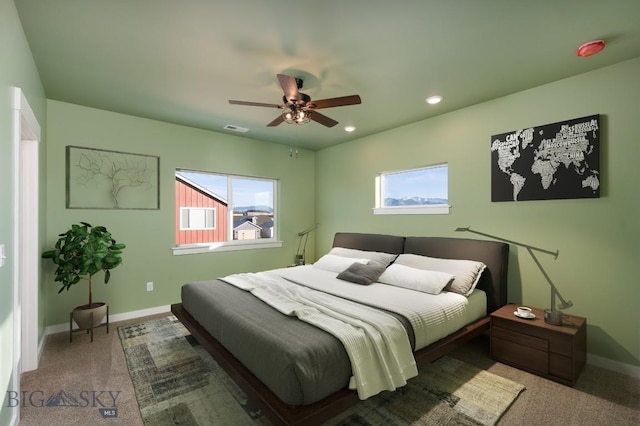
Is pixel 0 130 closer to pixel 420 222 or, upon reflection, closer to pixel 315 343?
pixel 315 343

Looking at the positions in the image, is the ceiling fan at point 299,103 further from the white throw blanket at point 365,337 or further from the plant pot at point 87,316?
the plant pot at point 87,316

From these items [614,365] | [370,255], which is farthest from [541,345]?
[370,255]

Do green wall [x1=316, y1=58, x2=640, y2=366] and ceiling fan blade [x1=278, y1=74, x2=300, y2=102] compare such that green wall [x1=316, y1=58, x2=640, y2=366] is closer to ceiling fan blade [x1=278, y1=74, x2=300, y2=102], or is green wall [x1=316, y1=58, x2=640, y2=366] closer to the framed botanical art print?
ceiling fan blade [x1=278, y1=74, x2=300, y2=102]

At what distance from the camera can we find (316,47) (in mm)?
2297

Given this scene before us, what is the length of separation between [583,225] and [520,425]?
1908 millimetres

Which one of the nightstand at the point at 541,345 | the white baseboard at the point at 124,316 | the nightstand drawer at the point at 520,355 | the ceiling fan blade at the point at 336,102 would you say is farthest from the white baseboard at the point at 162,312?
the ceiling fan blade at the point at 336,102

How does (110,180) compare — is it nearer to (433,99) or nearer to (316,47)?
(316,47)

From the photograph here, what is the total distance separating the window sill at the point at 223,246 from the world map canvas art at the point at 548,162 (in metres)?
3.49

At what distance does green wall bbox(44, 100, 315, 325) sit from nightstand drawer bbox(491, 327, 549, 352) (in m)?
3.52

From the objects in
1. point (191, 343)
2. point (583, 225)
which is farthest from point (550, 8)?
point (191, 343)

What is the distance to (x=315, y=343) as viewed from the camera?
1.80 meters

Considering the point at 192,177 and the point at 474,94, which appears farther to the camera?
the point at 192,177

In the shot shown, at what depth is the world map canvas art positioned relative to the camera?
106 inches

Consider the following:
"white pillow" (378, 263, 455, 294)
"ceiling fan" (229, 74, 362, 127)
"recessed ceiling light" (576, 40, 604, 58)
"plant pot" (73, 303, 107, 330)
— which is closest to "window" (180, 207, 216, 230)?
"plant pot" (73, 303, 107, 330)
